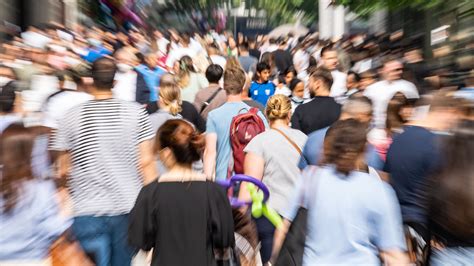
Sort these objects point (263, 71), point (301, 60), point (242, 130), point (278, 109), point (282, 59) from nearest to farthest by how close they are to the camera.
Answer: point (278, 109), point (242, 130), point (263, 71), point (282, 59), point (301, 60)

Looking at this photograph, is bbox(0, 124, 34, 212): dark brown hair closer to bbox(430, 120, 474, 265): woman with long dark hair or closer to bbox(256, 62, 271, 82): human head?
bbox(430, 120, 474, 265): woman with long dark hair

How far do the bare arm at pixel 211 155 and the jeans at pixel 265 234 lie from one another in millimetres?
1432

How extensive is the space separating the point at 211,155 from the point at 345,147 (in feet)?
9.81

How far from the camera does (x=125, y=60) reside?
10805mm

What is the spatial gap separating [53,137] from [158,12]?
25769mm

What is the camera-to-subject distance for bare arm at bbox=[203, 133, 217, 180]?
7.09 metres

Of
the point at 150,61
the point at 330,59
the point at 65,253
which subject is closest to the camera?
the point at 65,253

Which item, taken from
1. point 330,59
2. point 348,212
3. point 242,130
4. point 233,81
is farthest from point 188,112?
point 330,59

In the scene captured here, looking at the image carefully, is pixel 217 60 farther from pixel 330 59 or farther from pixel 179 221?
pixel 179 221

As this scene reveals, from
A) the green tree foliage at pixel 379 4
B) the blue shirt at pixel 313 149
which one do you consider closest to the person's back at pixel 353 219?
the blue shirt at pixel 313 149

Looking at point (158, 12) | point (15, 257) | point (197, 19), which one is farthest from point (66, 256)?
point (197, 19)

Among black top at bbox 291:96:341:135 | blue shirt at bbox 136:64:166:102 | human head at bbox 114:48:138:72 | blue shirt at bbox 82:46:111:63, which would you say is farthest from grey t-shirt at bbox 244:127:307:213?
blue shirt at bbox 82:46:111:63

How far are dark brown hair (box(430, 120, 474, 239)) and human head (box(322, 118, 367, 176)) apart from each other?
0.45m

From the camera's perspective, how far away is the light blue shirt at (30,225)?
4.48 meters
